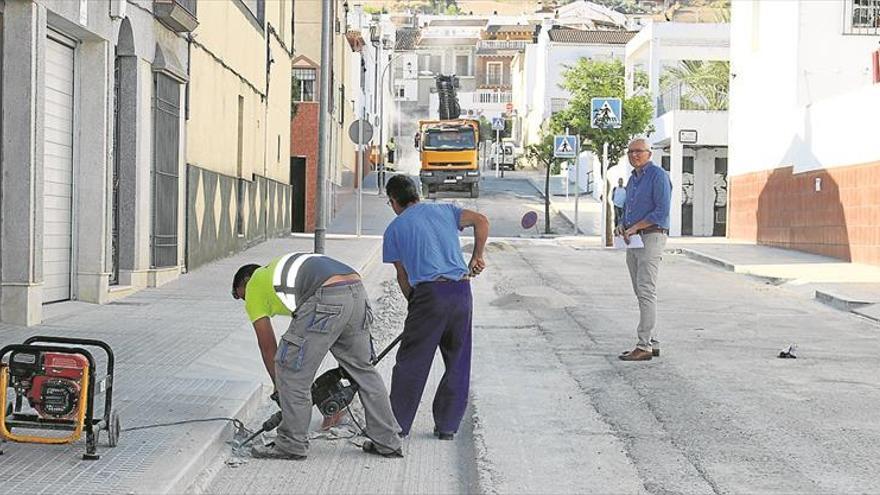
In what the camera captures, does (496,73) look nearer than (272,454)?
No

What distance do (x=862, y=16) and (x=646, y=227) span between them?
2082cm

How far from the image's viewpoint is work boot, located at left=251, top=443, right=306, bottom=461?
7098 mm

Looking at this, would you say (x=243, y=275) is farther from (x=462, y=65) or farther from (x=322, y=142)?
(x=462, y=65)

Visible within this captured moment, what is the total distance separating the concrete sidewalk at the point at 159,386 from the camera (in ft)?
20.3

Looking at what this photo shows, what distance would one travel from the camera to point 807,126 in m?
28.2

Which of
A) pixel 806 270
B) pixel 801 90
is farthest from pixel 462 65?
pixel 806 270

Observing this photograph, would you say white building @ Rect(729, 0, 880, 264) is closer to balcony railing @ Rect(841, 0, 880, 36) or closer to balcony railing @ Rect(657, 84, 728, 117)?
balcony railing @ Rect(841, 0, 880, 36)

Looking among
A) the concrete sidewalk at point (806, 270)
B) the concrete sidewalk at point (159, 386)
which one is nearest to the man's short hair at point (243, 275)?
the concrete sidewalk at point (159, 386)

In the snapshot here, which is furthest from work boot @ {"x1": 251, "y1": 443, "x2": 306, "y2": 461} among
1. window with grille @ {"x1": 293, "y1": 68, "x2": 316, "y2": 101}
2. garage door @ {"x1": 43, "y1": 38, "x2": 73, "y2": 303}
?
window with grille @ {"x1": 293, "y1": 68, "x2": 316, "y2": 101}

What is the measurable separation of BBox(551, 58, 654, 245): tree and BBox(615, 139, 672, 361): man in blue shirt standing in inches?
965

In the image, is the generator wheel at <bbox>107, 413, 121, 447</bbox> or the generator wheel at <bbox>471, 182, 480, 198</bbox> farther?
the generator wheel at <bbox>471, 182, 480, 198</bbox>

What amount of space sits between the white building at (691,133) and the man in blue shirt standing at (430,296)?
30.8 meters

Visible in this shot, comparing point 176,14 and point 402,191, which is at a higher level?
point 176,14

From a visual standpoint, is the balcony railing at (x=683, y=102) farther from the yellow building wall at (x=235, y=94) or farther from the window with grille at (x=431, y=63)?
the window with grille at (x=431, y=63)
